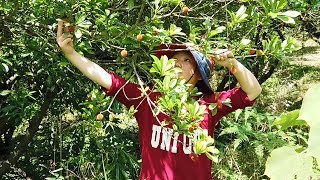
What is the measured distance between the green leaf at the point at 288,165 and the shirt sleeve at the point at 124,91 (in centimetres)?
126

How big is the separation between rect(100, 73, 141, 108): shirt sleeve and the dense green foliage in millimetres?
45

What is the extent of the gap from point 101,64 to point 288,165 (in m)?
1.59

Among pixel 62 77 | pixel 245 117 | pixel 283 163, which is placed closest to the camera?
pixel 283 163

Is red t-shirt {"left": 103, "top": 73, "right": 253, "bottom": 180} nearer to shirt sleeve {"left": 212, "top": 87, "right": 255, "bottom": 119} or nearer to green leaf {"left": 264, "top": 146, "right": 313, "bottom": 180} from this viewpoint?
shirt sleeve {"left": 212, "top": 87, "right": 255, "bottom": 119}

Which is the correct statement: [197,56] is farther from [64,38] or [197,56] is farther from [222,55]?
[64,38]

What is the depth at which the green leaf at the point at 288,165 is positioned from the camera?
0.85 meters

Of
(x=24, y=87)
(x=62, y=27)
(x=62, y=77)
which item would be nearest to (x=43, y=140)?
(x=24, y=87)

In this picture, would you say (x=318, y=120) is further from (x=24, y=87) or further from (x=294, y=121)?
(x=24, y=87)

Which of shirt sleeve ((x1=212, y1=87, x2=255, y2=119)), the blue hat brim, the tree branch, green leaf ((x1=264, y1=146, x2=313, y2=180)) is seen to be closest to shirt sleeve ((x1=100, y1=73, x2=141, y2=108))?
the blue hat brim

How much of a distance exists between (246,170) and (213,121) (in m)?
1.58

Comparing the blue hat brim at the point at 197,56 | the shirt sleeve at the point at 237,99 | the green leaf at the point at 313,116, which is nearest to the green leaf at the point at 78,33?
the blue hat brim at the point at 197,56

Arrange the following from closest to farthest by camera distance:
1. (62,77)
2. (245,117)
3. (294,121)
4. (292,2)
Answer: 1. (294,121)
2. (62,77)
3. (292,2)
4. (245,117)

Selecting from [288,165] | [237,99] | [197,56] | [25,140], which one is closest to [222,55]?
[197,56]

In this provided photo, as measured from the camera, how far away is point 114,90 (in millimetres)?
2119
